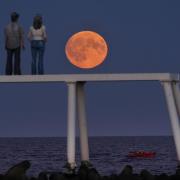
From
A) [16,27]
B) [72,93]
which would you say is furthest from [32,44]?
[72,93]

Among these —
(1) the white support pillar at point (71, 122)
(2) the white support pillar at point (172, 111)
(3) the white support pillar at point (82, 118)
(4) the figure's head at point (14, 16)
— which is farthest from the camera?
(3) the white support pillar at point (82, 118)

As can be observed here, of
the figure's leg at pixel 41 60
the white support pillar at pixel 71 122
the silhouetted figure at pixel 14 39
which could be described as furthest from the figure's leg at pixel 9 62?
the white support pillar at pixel 71 122

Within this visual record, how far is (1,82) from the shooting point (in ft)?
88.8

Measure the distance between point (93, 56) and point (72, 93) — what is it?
5.27 feet

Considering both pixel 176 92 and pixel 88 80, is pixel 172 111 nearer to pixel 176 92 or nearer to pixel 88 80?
pixel 176 92

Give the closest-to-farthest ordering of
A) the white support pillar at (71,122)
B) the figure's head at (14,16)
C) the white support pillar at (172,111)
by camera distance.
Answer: the figure's head at (14,16)
the white support pillar at (71,122)
the white support pillar at (172,111)

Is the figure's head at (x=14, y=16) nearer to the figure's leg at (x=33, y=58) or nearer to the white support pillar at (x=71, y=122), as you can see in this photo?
the figure's leg at (x=33, y=58)

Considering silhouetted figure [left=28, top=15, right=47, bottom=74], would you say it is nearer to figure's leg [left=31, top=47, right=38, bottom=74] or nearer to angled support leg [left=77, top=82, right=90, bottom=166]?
figure's leg [left=31, top=47, right=38, bottom=74]

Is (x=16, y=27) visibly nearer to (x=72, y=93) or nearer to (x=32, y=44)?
(x=32, y=44)

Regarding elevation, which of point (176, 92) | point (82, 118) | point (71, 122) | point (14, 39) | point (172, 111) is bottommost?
point (71, 122)

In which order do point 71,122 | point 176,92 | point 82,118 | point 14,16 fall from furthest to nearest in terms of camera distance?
point 82,118
point 176,92
point 71,122
point 14,16

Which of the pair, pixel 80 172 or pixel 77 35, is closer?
pixel 80 172

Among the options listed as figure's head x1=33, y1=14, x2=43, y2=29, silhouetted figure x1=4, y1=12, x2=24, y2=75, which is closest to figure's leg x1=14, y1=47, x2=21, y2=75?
silhouetted figure x1=4, y1=12, x2=24, y2=75

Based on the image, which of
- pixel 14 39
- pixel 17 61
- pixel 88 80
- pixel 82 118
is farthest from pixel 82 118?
pixel 14 39
